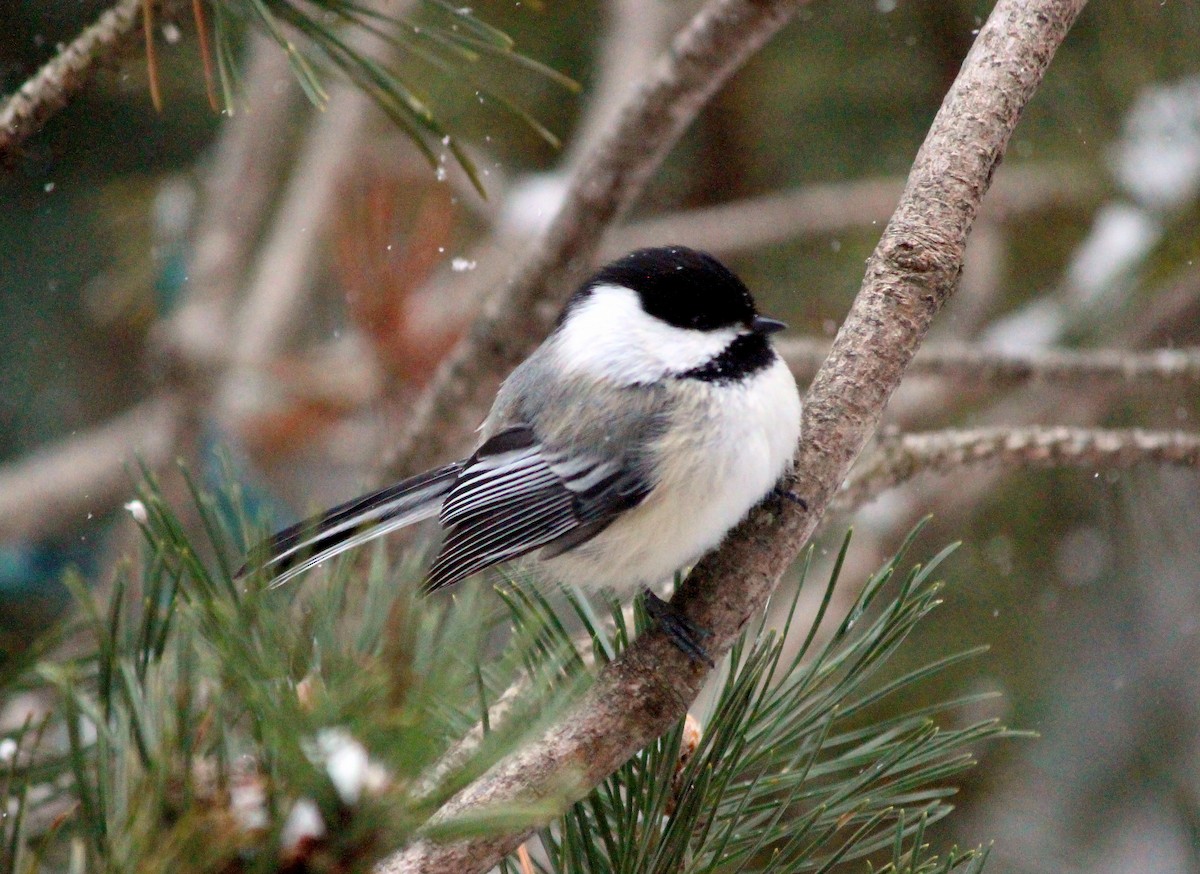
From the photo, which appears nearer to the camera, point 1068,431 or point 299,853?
point 299,853

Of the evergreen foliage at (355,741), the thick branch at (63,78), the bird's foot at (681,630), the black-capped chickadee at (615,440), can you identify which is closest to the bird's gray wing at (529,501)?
the black-capped chickadee at (615,440)

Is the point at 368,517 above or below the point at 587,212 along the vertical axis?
below

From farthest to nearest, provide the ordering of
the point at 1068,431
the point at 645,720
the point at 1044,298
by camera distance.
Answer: the point at 1044,298, the point at 1068,431, the point at 645,720

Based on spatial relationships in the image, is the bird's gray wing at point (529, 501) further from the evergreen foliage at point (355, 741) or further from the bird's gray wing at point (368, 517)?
the evergreen foliage at point (355, 741)

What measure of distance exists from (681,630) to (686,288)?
1.41 feet

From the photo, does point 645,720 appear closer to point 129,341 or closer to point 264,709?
point 264,709

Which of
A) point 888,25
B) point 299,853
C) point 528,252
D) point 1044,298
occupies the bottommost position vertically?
point 1044,298

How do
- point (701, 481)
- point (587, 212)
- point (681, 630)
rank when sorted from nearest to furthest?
point (681, 630) → point (701, 481) → point (587, 212)

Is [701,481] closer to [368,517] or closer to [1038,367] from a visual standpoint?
[368,517]

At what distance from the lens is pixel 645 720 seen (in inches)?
23.6

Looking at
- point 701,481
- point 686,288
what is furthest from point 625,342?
point 701,481

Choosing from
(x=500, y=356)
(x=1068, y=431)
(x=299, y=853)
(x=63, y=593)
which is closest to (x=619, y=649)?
(x=299, y=853)

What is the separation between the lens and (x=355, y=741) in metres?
0.41

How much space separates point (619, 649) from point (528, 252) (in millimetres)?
634
